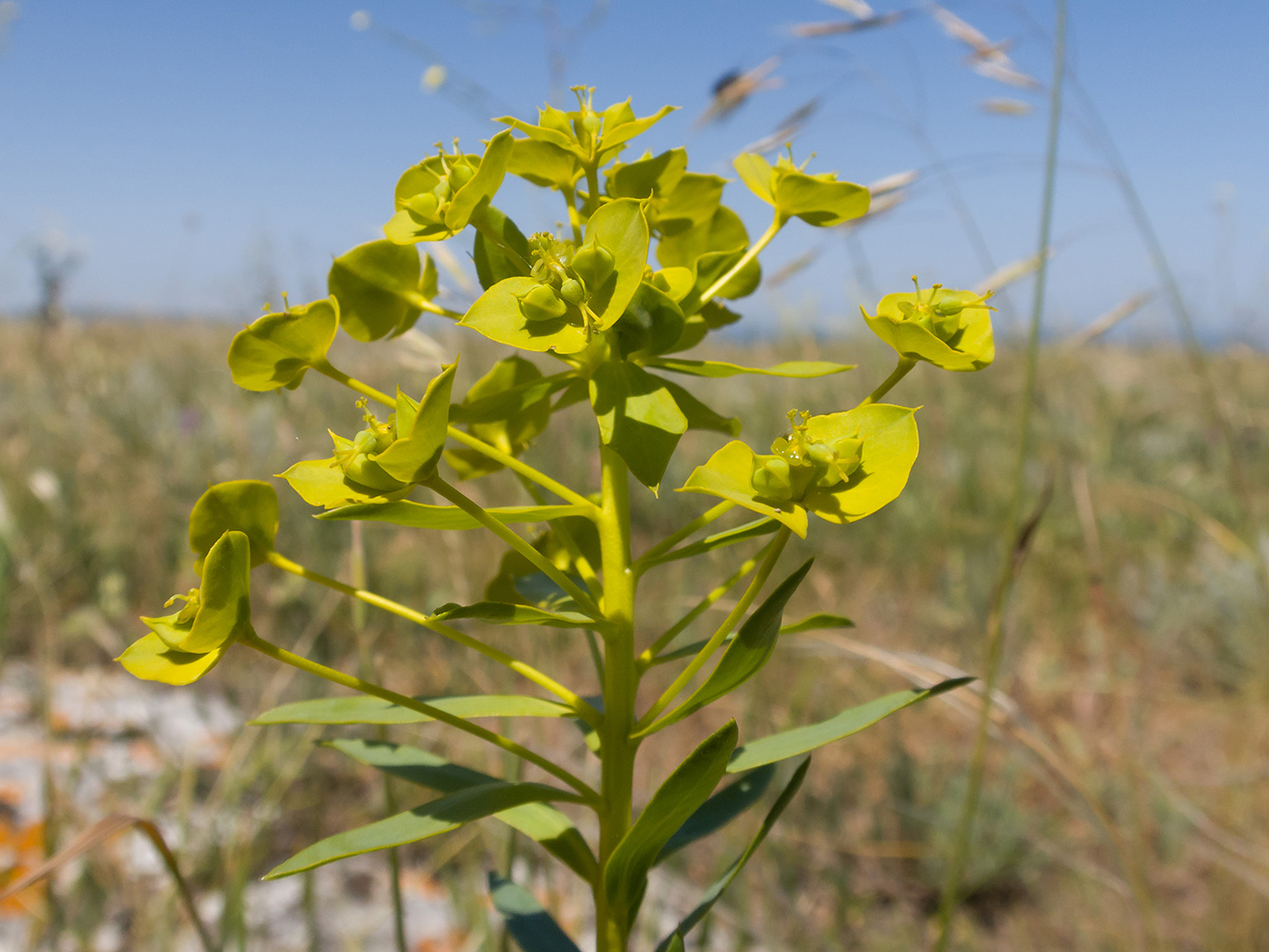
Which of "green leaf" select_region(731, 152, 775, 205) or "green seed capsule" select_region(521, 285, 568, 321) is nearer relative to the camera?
"green seed capsule" select_region(521, 285, 568, 321)

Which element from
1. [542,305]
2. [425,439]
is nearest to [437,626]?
[425,439]

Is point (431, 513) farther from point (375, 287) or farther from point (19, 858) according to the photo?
point (19, 858)

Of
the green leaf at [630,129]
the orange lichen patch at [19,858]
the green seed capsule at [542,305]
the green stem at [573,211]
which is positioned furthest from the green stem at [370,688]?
the orange lichen patch at [19,858]

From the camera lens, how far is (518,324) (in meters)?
0.64

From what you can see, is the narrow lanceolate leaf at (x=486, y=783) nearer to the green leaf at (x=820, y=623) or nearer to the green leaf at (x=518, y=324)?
the green leaf at (x=820, y=623)

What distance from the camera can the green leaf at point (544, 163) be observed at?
75cm

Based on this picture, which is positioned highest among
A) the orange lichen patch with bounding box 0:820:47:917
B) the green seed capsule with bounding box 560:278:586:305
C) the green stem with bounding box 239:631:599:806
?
the green seed capsule with bounding box 560:278:586:305

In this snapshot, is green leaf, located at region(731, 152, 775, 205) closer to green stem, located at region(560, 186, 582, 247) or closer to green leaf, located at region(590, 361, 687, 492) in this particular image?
green stem, located at region(560, 186, 582, 247)

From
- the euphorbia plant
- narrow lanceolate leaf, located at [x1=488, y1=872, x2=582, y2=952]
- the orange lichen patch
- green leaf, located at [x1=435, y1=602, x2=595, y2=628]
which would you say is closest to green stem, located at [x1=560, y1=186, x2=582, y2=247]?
the euphorbia plant

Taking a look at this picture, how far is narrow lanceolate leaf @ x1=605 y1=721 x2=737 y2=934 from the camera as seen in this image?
1.99ft

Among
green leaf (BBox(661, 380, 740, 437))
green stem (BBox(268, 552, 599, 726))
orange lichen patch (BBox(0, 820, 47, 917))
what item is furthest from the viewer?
orange lichen patch (BBox(0, 820, 47, 917))

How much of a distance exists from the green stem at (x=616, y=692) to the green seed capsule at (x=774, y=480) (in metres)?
0.14

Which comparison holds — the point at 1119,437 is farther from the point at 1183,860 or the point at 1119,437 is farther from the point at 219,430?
the point at 219,430

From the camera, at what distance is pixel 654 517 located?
3.88 meters
